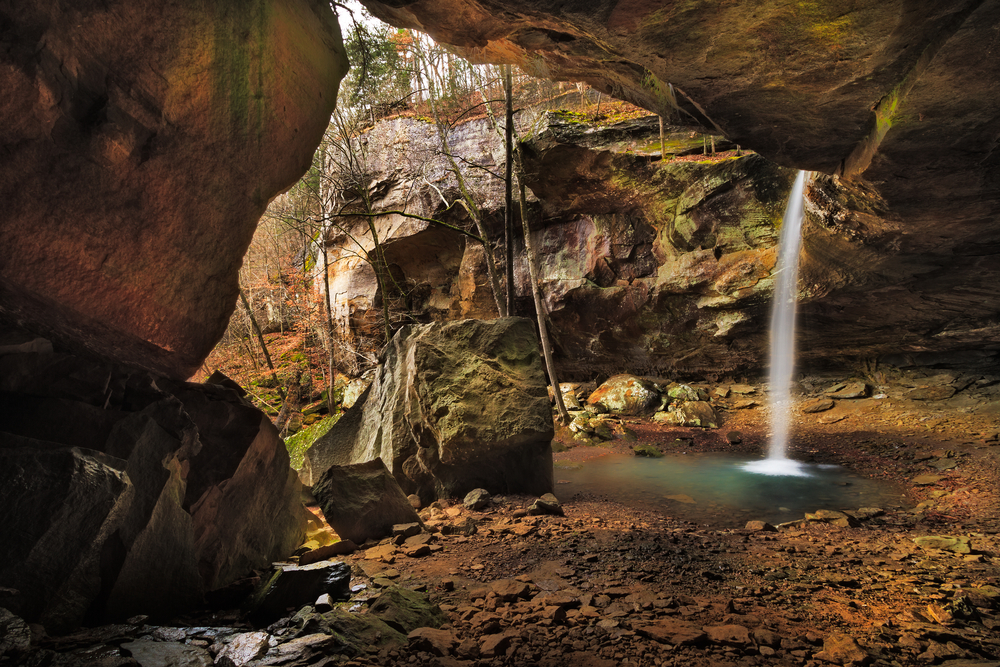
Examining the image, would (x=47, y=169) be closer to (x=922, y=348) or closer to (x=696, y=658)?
(x=696, y=658)

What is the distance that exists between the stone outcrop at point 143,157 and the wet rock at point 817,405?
44.9ft

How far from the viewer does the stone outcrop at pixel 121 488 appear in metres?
2.45

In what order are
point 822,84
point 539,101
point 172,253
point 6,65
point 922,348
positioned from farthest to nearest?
point 539,101 → point 922,348 → point 822,84 → point 172,253 → point 6,65

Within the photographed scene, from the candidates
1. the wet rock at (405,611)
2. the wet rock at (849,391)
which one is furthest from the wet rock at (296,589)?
the wet rock at (849,391)

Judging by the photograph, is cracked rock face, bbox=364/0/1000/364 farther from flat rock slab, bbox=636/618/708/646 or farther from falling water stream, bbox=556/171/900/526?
flat rock slab, bbox=636/618/708/646

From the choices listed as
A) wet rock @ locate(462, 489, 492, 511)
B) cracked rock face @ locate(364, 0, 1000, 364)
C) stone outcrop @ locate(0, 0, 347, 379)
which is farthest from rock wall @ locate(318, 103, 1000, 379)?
stone outcrop @ locate(0, 0, 347, 379)

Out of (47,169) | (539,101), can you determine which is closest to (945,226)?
(47,169)

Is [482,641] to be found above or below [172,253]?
below

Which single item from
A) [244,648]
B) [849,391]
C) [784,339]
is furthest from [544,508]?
[849,391]

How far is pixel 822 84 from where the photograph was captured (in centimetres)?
464

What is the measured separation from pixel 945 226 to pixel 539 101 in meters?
13.8

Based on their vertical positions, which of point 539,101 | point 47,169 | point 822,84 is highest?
point 539,101

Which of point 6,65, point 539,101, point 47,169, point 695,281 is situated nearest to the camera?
point 6,65

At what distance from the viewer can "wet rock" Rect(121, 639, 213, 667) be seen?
2.23 meters
